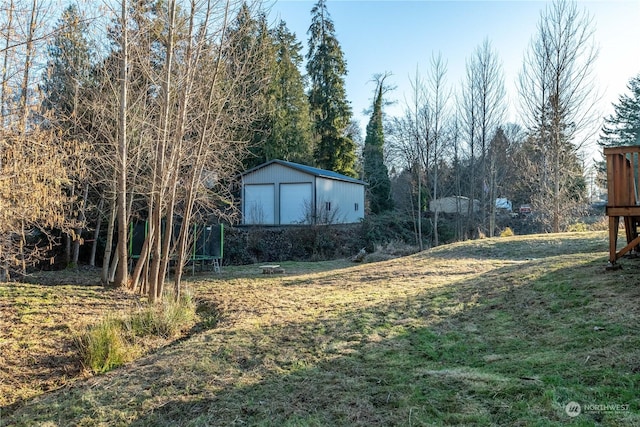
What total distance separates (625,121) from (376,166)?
61.3ft

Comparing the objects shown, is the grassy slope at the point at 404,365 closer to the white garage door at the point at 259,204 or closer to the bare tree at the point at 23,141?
the bare tree at the point at 23,141

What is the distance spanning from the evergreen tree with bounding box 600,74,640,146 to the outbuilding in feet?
71.5

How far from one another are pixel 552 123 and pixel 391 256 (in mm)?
7648

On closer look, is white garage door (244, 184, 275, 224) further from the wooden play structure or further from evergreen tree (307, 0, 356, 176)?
the wooden play structure

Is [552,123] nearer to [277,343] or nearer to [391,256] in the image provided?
[391,256]

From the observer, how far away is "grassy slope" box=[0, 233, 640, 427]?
7.90ft

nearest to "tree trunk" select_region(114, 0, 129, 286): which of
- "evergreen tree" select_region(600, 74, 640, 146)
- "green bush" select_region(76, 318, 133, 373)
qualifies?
"green bush" select_region(76, 318, 133, 373)

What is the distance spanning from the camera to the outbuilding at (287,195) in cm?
1930

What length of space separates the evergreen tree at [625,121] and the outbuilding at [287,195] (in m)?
21.8

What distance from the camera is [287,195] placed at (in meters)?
19.8

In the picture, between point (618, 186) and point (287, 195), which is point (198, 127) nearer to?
point (618, 186)

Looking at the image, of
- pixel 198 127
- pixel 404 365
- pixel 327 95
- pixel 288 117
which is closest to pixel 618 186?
pixel 404 365

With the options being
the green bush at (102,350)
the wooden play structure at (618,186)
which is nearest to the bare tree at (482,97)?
the wooden play structure at (618,186)

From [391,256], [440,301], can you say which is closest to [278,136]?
[391,256]
